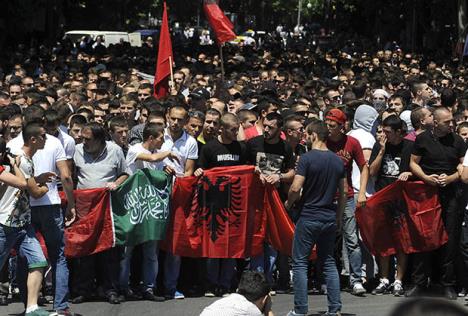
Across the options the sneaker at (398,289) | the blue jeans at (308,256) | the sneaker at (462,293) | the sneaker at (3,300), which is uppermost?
the blue jeans at (308,256)

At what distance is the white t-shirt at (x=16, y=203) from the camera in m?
8.93

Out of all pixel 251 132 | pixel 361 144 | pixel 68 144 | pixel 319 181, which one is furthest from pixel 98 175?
pixel 361 144

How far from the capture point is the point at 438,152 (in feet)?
34.7

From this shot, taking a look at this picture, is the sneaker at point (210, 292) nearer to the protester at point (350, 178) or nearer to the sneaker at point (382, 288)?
the protester at point (350, 178)

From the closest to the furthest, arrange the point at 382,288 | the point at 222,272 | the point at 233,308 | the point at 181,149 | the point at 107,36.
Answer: the point at 233,308 < the point at 181,149 < the point at 382,288 < the point at 222,272 < the point at 107,36

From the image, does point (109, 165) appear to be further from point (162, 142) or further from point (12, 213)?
point (12, 213)

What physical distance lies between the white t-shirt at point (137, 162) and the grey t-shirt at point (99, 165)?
0.36 ft

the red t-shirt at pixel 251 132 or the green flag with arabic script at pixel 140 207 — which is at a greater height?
the red t-shirt at pixel 251 132

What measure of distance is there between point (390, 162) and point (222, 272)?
1891 millimetres

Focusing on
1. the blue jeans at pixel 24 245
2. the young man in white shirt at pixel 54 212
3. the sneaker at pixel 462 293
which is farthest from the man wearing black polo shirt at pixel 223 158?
the sneaker at pixel 462 293

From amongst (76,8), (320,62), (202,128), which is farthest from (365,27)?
(202,128)

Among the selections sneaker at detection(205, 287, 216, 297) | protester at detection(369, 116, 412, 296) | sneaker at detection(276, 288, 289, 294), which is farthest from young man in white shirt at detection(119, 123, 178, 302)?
protester at detection(369, 116, 412, 296)

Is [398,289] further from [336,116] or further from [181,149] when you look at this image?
[181,149]

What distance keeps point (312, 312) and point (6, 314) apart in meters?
2.59
